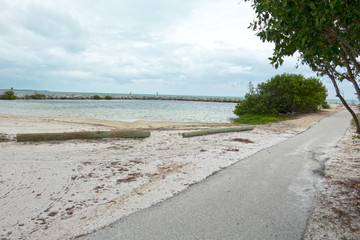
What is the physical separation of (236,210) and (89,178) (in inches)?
142

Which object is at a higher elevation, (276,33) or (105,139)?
(276,33)

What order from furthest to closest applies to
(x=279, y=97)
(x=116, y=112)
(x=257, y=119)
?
(x=116, y=112), (x=279, y=97), (x=257, y=119)

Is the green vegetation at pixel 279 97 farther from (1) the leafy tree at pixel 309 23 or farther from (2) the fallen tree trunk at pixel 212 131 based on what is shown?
(1) the leafy tree at pixel 309 23

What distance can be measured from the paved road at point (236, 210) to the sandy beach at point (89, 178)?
372mm

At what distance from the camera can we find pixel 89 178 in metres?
5.79

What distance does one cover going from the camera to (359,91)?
510 centimetres

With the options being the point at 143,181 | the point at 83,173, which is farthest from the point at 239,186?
the point at 83,173

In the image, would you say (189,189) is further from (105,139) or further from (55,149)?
(105,139)

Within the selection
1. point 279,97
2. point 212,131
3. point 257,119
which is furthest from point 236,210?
point 279,97

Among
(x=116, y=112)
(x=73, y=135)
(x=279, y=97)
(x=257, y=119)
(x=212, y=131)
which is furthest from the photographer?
(x=116, y=112)

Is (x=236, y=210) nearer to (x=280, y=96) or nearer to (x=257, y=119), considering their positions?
(x=257, y=119)

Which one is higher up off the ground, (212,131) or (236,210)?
(212,131)

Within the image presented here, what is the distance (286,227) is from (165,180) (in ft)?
9.42

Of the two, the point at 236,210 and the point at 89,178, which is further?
the point at 89,178
